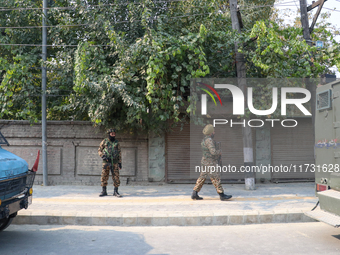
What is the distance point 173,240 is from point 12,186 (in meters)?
2.67

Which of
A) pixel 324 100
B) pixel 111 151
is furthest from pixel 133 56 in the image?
pixel 324 100

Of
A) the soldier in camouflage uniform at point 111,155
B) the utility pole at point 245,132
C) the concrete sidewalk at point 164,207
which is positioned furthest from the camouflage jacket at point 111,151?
the utility pole at point 245,132

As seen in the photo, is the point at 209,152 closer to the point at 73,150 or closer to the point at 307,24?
the point at 73,150

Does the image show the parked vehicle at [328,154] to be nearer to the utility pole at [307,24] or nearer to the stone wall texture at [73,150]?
the utility pole at [307,24]

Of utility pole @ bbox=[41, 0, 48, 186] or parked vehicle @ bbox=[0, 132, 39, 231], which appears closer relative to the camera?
parked vehicle @ bbox=[0, 132, 39, 231]

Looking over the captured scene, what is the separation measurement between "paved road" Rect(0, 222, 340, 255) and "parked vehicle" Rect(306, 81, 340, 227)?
519 millimetres

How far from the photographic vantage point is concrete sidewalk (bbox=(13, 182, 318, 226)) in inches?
256

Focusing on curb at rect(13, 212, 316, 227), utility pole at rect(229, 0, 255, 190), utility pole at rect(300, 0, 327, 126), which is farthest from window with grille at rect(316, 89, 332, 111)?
utility pole at rect(300, 0, 327, 126)

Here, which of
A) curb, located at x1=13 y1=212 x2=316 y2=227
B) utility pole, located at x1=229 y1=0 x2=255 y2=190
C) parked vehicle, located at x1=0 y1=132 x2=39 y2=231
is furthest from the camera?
utility pole, located at x1=229 y1=0 x2=255 y2=190

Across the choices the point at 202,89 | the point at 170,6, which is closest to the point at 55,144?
the point at 202,89

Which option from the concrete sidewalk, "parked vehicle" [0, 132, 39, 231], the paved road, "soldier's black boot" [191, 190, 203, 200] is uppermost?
"parked vehicle" [0, 132, 39, 231]

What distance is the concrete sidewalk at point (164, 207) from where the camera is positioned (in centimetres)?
651

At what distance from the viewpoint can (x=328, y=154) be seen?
5.16 meters

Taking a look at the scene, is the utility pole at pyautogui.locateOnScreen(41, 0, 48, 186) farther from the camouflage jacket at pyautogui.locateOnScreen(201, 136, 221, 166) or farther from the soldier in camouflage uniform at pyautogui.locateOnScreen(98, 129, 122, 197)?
the camouflage jacket at pyautogui.locateOnScreen(201, 136, 221, 166)
